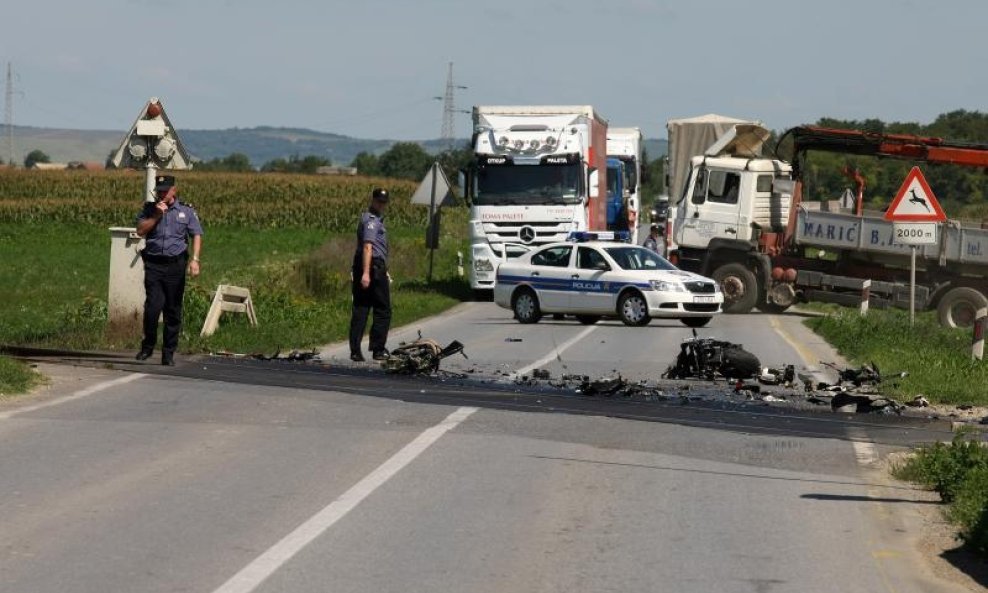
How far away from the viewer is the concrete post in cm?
1947

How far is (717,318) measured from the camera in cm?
3369

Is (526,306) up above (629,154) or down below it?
below

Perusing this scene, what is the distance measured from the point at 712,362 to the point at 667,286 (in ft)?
38.9

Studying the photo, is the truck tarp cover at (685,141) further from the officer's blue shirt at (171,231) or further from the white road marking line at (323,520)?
the white road marking line at (323,520)

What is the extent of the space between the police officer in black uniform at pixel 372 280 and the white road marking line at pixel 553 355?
152 cm

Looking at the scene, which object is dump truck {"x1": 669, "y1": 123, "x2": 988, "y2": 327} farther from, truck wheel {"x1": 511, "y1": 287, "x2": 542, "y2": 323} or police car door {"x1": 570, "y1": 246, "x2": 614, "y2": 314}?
truck wheel {"x1": 511, "y1": 287, "x2": 542, "y2": 323}

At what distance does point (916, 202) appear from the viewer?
25.4 meters

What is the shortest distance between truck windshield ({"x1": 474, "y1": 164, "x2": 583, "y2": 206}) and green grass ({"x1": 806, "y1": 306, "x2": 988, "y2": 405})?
268 inches

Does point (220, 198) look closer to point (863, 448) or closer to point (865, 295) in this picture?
point (865, 295)

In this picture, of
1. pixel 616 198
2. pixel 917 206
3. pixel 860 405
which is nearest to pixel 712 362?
pixel 860 405

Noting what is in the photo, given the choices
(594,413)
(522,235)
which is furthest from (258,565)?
(522,235)

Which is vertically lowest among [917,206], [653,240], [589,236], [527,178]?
[653,240]

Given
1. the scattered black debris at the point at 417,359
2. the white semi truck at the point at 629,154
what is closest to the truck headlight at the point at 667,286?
the scattered black debris at the point at 417,359

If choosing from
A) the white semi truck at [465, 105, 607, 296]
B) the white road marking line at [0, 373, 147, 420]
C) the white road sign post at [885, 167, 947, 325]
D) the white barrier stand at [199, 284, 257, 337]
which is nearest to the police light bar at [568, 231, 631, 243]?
the white semi truck at [465, 105, 607, 296]
